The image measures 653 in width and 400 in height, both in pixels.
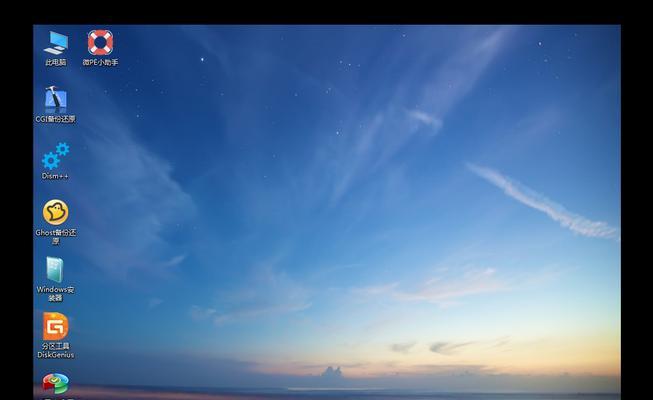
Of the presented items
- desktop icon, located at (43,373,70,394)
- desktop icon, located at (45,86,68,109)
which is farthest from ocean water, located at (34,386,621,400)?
desktop icon, located at (45,86,68,109)

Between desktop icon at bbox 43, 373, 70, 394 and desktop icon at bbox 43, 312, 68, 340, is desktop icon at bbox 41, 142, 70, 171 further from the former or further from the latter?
desktop icon at bbox 43, 373, 70, 394

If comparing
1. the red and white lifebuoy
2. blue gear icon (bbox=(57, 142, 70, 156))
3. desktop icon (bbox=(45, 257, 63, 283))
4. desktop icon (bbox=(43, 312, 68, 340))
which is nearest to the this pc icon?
the red and white lifebuoy

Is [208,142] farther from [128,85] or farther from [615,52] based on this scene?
[615,52]

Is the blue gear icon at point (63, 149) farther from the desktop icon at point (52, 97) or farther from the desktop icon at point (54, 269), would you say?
the desktop icon at point (54, 269)

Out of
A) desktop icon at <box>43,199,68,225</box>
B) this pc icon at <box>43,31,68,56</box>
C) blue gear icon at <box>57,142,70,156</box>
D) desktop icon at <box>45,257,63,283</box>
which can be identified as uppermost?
this pc icon at <box>43,31,68,56</box>

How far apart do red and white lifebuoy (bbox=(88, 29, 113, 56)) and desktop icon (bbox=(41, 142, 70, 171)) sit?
2.04 ft

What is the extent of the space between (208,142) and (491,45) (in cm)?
196

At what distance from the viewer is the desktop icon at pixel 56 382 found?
9.74ft

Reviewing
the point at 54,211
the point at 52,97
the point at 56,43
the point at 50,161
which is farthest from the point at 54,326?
the point at 56,43

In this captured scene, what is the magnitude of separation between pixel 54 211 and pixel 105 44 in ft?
3.66

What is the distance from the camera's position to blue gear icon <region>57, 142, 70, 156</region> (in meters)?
3.00

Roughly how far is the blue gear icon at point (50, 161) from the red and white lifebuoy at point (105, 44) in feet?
2.31

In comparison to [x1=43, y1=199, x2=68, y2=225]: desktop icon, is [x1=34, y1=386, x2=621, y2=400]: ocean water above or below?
below
